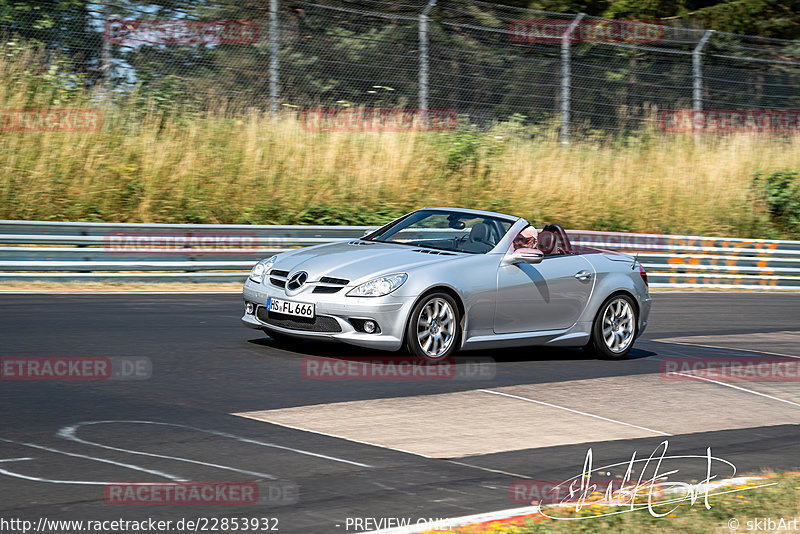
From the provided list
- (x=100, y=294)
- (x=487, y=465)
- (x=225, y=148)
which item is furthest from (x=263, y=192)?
(x=487, y=465)

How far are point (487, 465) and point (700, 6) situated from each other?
108ft

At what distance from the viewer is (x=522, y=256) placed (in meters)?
9.83

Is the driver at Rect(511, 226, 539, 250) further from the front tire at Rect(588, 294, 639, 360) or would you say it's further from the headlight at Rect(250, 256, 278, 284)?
the headlight at Rect(250, 256, 278, 284)

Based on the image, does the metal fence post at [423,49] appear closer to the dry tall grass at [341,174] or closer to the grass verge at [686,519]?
the dry tall grass at [341,174]

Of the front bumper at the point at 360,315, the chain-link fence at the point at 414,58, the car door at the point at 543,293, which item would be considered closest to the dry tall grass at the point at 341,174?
the chain-link fence at the point at 414,58

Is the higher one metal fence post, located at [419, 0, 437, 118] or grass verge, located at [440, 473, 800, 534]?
metal fence post, located at [419, 0, 437, 118]

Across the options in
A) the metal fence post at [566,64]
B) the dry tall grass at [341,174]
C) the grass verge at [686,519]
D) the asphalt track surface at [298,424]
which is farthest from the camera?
the metal fence post at [566,64]

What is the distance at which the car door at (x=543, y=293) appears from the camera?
32.2 ft

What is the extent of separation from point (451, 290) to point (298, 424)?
2766mm

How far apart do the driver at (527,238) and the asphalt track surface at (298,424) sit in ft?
3.75

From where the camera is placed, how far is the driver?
402 inches

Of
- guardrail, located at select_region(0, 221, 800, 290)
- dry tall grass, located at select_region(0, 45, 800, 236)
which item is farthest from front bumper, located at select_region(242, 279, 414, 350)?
dry tall grass, located at select_region(0, 45, 800, 236)

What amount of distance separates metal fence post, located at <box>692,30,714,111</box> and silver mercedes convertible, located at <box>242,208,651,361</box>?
14.5m

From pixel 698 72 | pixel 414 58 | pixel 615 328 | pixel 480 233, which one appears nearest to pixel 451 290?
pixel 480 233
